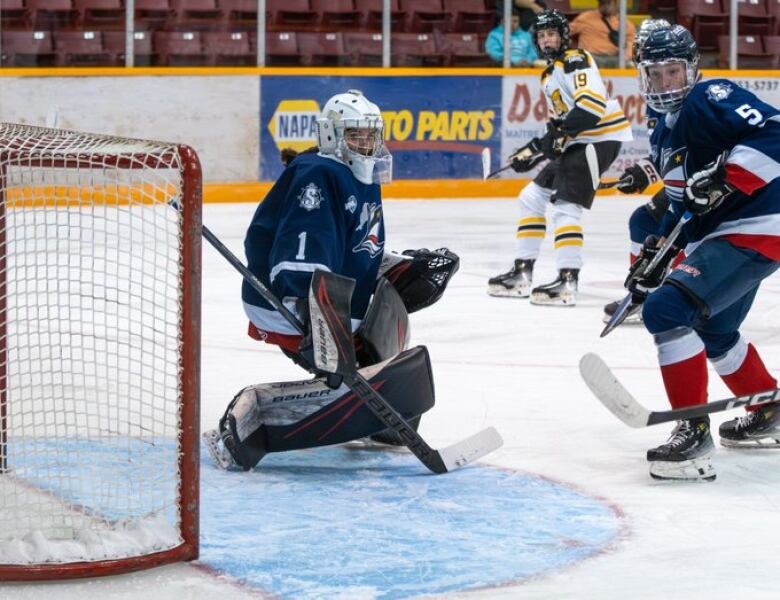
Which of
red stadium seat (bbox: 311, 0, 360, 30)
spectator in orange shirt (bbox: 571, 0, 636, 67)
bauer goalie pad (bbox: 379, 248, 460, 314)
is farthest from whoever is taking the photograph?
spectator in orange shirt (bbox: 571, 0, 636, 67)

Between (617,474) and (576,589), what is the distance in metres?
0.82

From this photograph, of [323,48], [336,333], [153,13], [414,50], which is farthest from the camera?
[414,50]

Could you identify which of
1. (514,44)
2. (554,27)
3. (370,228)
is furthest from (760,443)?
(514,44)

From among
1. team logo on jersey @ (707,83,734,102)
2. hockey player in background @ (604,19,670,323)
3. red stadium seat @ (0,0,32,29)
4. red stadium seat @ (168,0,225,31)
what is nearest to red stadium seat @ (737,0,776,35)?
red stadium seat @ (168,0,225,31)

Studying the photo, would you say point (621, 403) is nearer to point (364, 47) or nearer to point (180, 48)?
point (180, 48)

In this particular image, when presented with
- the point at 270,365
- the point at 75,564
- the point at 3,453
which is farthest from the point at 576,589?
the point at 270,365

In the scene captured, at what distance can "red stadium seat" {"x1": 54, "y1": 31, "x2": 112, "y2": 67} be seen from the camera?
8453mm

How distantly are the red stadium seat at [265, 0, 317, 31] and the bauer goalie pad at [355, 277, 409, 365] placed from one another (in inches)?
231

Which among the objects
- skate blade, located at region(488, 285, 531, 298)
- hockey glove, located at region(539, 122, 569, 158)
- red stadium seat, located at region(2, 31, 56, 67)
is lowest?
skate blade, located at region(488, 285, 531, 298)

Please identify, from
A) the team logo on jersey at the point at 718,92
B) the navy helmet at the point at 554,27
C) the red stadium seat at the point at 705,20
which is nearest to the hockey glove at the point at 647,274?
the team logo on jersey at the point at 718,92

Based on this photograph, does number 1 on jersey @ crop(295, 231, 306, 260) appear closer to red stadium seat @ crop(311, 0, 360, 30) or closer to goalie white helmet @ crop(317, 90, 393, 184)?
goalie white helmet @ crop(317, 90, 393, 184)

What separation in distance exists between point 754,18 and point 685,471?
774cm

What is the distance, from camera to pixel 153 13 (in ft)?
28.4

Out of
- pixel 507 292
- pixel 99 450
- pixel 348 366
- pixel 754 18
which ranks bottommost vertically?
pixel 507 292
